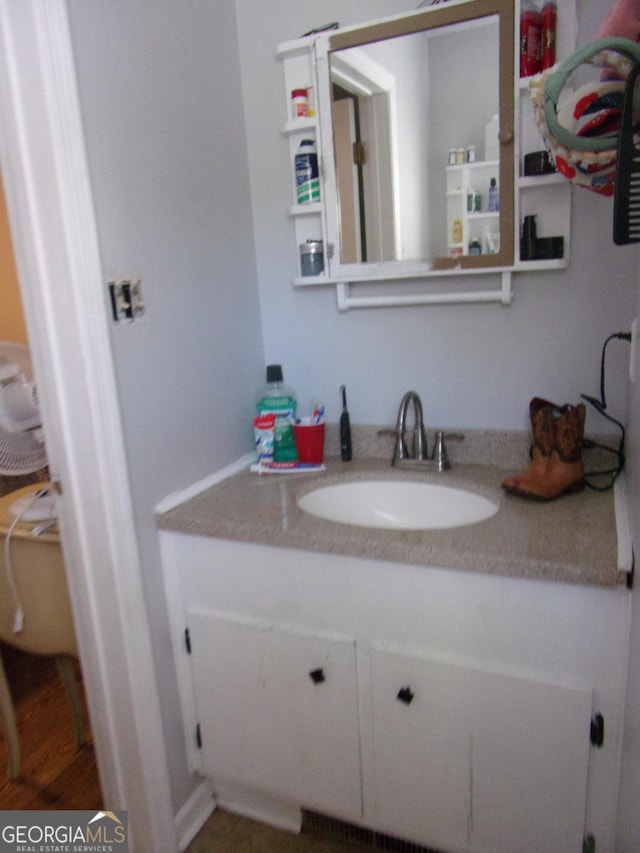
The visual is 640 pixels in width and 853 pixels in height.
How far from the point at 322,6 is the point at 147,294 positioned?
82 cm

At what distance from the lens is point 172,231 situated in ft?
4.27

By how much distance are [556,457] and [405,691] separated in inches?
20.9

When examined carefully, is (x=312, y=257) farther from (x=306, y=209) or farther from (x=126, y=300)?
(x=126, y=300)

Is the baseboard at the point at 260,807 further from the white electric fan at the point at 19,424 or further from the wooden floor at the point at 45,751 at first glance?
the white electric fan at the point at 19,424

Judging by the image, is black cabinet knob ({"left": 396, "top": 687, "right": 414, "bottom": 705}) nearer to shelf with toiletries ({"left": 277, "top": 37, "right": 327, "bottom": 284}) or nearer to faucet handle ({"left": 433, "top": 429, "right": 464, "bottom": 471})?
faucet handle ({"left": 433, "top": 429, "right": 464, "bottom": 471})

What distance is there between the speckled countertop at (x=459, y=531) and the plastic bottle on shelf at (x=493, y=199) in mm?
583

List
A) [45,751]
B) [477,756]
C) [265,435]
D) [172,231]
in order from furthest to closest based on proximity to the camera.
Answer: [45,751], [265,435], [172,231], [477,756]

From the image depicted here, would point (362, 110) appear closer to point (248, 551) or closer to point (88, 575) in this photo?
point (248, 551)

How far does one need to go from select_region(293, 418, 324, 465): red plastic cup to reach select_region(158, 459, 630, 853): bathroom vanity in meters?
0.15

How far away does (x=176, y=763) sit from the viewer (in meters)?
1.37

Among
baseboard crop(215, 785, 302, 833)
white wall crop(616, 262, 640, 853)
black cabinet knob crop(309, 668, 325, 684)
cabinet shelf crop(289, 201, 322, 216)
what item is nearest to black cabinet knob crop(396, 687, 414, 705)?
black cabinet knob crop(309, 668, 325, 684)

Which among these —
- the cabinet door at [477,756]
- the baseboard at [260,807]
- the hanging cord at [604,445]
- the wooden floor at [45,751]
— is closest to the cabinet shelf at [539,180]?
the hanging cord at [604,445]

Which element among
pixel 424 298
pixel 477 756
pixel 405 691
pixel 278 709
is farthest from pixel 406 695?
pixel 424 298

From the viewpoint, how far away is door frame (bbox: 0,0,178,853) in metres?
1.01
